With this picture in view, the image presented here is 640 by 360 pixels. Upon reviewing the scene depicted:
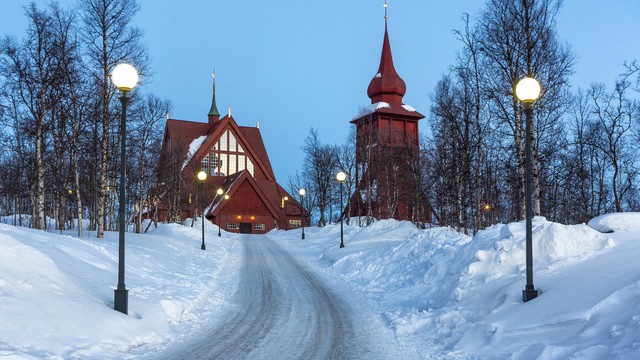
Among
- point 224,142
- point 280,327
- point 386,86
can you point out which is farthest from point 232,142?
point 280,327

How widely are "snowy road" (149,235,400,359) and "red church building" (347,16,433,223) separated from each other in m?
15.7

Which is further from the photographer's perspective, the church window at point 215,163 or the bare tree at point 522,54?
the church window at point 215,163

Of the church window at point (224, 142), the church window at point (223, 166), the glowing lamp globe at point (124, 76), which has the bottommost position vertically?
the glowing lamp globe at point (124, 76)

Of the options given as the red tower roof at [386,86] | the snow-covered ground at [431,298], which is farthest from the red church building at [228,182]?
the snow-covered ground at [431,298]

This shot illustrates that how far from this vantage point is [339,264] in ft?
58.2

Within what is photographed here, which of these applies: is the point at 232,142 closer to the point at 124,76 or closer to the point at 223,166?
the point at 223,166

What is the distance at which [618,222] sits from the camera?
1034cm

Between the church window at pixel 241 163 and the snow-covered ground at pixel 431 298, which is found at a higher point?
the church window at pixel 241 163

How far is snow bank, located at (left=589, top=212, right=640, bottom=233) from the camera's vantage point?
10180 millimetres

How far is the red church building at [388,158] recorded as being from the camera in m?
33.7

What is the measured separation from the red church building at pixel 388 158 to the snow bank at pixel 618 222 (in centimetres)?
1584

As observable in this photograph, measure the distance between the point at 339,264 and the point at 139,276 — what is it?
7803 mm

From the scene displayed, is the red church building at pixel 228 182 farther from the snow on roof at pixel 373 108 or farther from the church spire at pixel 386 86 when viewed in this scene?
the church spire at pixel 386 86

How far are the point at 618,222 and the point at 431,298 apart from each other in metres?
4.54
